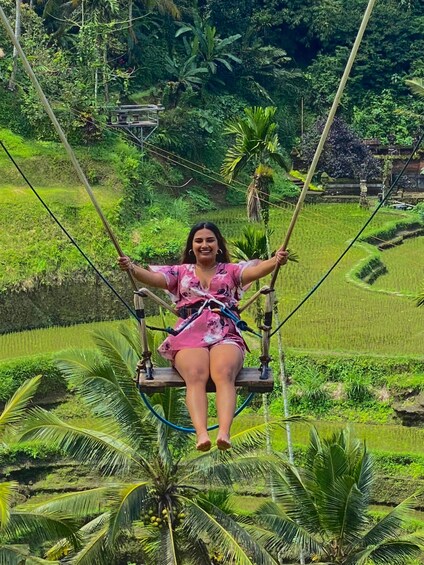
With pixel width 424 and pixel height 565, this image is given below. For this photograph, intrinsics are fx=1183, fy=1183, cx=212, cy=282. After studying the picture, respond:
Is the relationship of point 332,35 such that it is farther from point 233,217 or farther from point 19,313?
point 19,313

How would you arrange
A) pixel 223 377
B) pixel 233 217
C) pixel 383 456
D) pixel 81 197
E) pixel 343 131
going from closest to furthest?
pixel 223 377 → pixel 383 456 → pixel 81 197 → pixel 233 217 → pixel 343 131

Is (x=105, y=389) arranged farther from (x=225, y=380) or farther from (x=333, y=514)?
(x=225, y=380)

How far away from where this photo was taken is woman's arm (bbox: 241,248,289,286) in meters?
6.10

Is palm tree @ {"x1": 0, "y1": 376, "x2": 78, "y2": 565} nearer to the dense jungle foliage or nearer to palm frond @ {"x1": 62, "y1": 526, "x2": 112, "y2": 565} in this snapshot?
palm frond @ {"x1": 62, "y1": 526, "x2": 112, "y2": 565}

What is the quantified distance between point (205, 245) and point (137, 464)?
4.99 meters

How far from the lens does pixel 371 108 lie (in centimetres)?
3044

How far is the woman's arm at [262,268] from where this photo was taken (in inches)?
240

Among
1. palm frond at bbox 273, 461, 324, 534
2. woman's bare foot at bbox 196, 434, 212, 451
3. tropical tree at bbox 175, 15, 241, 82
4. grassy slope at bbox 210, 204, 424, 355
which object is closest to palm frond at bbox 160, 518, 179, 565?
palm frond at bbox 273, 461, 324, 534

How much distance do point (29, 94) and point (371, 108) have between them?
35.8 ft

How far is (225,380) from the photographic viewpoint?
593cm

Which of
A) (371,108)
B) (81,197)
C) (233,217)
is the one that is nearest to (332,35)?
(371,108)

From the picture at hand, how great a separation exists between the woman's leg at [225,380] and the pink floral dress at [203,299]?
9 centimetres

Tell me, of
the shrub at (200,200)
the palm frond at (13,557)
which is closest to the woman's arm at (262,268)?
the palm frond at (13,557)

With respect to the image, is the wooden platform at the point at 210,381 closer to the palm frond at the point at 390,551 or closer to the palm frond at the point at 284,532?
the palm frond at the point at 284,532
